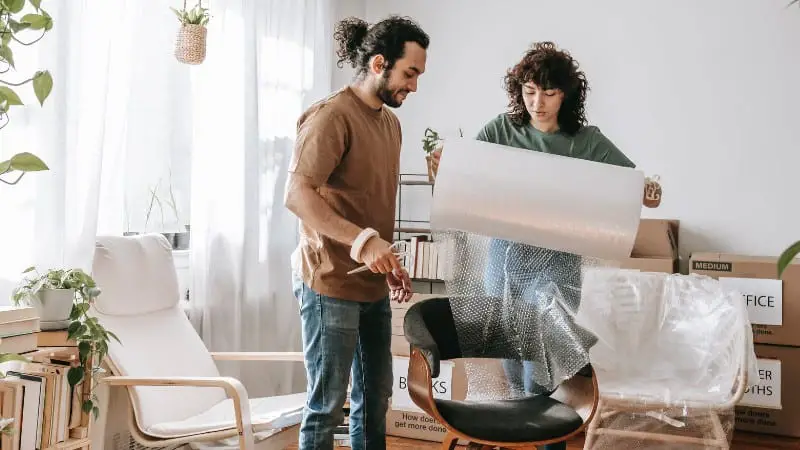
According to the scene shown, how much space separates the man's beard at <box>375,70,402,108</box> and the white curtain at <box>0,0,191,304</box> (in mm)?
916

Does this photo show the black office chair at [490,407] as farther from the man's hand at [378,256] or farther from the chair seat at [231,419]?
the chair seat at [231,419]

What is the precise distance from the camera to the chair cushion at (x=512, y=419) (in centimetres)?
181

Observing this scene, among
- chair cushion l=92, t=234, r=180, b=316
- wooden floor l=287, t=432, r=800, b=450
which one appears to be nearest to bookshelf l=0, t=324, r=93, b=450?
chair cushion l=92, t=234, r=180, b=316

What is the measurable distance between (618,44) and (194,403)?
253 centimetres

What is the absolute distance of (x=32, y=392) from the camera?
1.74 metres

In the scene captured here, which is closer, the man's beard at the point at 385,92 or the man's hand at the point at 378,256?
the man's hand at the point at 378,256

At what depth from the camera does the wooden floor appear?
302cm

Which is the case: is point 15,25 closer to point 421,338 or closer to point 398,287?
point 398,287

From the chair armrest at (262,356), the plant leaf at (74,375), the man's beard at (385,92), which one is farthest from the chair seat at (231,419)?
the man's beard at (385,92)

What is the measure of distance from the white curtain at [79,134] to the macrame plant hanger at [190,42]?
0.18 metres

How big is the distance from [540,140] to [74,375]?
4.45 ft

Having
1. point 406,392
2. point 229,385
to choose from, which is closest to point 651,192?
point 229,385

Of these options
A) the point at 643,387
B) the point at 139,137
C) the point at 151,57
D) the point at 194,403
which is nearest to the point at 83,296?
the point at 194,403

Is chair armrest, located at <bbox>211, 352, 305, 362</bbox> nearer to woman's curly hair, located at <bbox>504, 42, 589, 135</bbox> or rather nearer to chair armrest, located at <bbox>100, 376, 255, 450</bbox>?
chair armrest, located at <bbox>100, 376, 255, 450</bbox>
